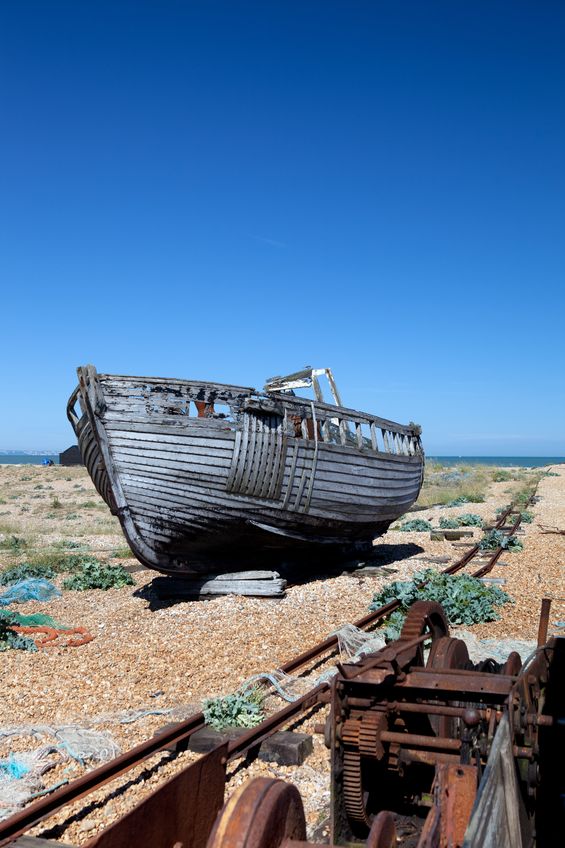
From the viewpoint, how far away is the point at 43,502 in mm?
38062

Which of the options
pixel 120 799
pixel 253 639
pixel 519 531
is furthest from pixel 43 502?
pixel 120 799

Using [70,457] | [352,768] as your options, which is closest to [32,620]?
[352,768]

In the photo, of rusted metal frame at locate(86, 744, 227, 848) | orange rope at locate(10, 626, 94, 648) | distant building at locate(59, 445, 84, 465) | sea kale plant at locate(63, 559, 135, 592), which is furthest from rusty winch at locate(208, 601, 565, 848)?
distant building at locate(59, 445, 84, 465)

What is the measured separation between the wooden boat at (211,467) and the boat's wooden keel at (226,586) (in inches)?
11.4

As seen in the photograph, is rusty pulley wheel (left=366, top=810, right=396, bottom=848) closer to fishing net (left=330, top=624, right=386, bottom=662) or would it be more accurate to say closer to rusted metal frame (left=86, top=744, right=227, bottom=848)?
rusted metal frame (left=86, top=744, right=227, bottom=848)

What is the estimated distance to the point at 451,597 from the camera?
9117mm

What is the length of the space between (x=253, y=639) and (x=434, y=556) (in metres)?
7.15

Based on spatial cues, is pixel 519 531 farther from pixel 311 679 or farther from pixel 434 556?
pixel 311 679

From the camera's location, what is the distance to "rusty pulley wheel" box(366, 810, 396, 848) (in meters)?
2.49

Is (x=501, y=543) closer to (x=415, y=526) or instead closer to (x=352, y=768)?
(x=415, y=526)

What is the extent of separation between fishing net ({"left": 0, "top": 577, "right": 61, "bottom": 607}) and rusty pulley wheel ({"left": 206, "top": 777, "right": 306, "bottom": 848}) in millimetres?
10026

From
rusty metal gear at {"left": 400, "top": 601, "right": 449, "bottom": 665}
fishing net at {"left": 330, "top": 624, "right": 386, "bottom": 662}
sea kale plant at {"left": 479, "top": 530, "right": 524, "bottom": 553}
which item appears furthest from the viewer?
sea kale plant at {"left": 479, "top": 530, "right": 524, "bottom": 553}

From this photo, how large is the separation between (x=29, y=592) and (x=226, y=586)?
380 cm

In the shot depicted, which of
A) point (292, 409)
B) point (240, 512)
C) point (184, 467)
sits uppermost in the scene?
point (292, 409)
